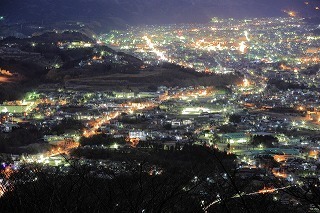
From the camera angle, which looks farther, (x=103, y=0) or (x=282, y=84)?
(x=103, y=0)

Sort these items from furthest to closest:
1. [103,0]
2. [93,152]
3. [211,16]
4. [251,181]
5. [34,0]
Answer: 1. [103,0]
2. [34,0]
3. [211,16]
4. [93,152]
5. [251,181]

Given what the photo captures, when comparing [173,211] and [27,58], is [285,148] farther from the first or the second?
[27,58]

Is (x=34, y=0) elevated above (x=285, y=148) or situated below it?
above

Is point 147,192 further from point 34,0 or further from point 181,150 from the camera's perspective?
point 34,0

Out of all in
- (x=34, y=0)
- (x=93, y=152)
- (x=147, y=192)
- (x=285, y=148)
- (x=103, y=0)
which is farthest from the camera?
(x=103, y=0)

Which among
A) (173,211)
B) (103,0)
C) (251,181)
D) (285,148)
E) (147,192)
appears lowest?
(285,148)

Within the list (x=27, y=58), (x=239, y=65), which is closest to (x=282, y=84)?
(x=239, y=65)
